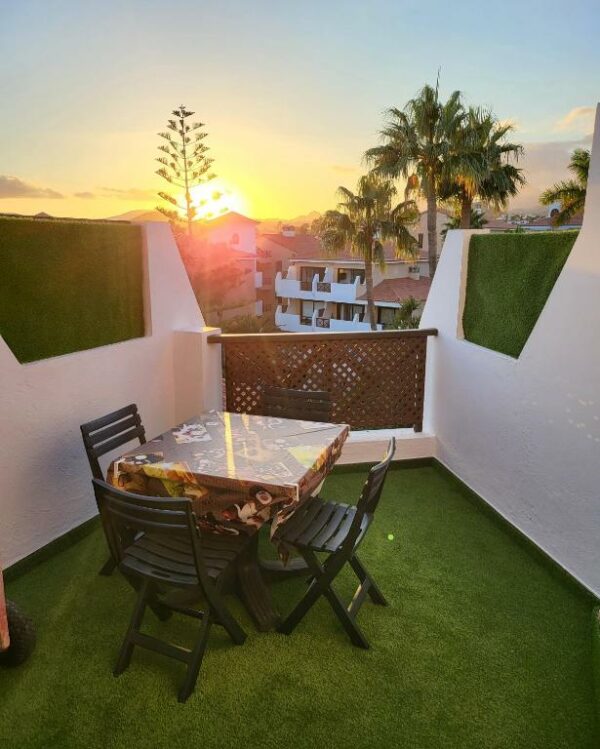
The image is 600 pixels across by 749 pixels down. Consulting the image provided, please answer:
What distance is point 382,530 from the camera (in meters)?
3.93

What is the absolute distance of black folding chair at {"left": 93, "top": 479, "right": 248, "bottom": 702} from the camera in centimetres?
223

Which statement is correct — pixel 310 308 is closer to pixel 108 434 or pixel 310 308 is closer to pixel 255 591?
pixel 108 434

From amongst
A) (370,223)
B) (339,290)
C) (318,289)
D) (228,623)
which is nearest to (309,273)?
(318,289)

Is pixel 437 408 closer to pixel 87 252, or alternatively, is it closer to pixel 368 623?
pixel 368 623

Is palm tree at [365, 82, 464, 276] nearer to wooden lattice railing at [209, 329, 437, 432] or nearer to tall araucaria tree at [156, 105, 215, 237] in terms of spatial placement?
tall araucaria tree at [156, 105, 215, 237]

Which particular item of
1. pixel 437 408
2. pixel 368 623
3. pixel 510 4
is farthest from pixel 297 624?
pixel 510 4

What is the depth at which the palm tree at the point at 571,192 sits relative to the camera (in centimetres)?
2116

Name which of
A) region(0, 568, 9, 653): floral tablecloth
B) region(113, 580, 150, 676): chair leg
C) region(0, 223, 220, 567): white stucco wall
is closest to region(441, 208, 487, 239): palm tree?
region(0, 223, 220, 567): white stucco wall

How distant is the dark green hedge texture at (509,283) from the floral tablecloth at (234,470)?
1508 mm

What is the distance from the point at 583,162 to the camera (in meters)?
20.8

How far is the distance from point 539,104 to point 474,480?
11.6 metres

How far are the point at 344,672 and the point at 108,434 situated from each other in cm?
192

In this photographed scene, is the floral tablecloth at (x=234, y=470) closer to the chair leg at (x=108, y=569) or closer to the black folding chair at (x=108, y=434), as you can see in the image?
the black folding chair at (x=108, y=434)

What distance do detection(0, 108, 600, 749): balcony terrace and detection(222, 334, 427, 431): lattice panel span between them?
0.02 meters
